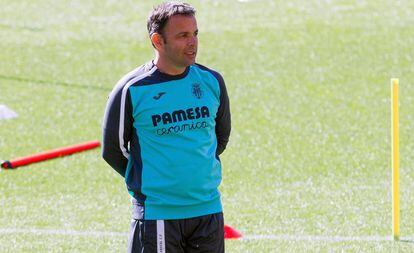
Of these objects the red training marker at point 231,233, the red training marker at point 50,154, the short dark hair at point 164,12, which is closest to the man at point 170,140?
the short dark hair at point 164,12

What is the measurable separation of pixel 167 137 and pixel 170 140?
0.07 feet

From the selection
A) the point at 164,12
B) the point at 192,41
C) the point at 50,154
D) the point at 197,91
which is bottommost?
the point at 50,154

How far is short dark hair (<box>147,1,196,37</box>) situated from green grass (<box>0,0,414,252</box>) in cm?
330

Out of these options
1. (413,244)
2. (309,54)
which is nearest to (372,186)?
(413,244)

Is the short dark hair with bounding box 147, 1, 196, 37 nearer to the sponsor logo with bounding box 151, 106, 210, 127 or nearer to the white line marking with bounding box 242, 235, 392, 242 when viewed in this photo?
the sponsor logo with bounding box 151, 106, 210, 127

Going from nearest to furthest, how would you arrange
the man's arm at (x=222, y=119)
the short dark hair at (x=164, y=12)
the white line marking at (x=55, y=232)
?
the short dark hair at (x=164, y=12) < the man's arm at (x=222, y=119) < the white line marking at (x=55, y=232)

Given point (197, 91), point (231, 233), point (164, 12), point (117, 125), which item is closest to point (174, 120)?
point (197, 91)

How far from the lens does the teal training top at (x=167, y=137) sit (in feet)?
17.2

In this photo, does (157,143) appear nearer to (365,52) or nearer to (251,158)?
(251,158)

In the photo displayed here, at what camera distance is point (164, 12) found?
5.25 meters

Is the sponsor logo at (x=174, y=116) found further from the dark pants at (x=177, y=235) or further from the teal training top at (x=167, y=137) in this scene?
the dark pants at (x=177, y=235)

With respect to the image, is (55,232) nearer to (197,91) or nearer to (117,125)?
(117,125)

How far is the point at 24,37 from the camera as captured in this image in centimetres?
1778

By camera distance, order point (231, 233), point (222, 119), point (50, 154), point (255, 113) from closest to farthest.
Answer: point (222, 119)
point (231, 233)
point (50, 154)
point (255, 113)
